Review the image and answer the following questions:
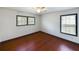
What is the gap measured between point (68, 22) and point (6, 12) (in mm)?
4014

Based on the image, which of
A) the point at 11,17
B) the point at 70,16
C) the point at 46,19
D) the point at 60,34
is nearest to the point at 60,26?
the point at 60,34

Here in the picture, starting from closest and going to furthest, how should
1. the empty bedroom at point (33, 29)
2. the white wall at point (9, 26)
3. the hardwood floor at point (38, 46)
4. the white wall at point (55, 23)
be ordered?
the hardwood floor at point (38, 46), the empty bedroom at point (33, 29), the white wall at point (9, 26), the white wall at point (55, 23)

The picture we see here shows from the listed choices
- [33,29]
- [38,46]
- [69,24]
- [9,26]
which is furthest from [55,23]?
[9,26]

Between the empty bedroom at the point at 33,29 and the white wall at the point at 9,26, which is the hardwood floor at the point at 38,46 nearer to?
the empty bedroom at the point at 33,29

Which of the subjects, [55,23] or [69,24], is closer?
[69,24]

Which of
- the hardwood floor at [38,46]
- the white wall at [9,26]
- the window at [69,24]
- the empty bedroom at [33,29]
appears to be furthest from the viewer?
the window at [69,24]

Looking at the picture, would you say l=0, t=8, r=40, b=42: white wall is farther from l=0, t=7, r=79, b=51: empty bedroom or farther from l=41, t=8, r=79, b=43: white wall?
l=41, t=8, r=79, b=43: white wall

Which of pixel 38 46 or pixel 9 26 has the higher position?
pixel 9 26

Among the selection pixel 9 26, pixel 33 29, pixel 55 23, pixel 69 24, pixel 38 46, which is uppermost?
pixel 55 23

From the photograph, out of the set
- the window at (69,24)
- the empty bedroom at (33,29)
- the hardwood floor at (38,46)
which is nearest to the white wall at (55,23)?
the empty bedroom at (33,29)

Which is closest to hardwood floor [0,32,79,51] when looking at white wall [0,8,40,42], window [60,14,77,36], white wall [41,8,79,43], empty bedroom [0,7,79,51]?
empty bedroom [0,7,79,51]

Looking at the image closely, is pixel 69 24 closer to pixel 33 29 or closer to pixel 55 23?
pixel 55 23
